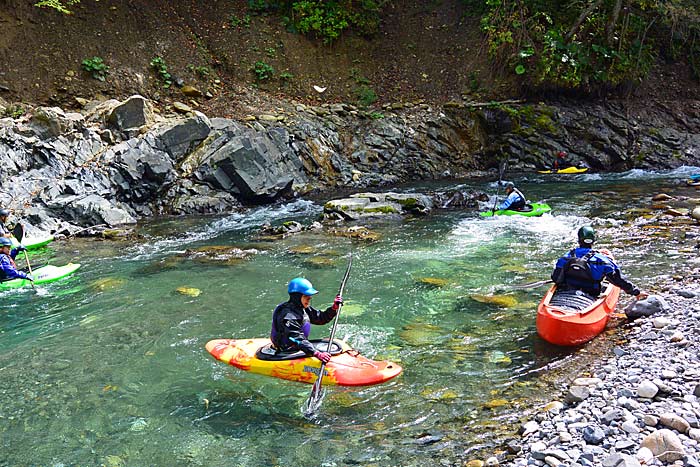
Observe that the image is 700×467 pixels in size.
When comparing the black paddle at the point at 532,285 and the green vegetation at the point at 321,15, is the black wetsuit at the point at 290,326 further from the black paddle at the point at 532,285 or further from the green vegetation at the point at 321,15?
the green vegetation at the point at 321,15

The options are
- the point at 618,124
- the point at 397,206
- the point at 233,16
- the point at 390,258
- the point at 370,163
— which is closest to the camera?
the point at 390,258

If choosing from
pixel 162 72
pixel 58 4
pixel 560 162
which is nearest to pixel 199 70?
pixel 162 72

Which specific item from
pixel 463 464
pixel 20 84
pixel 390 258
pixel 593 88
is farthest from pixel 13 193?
pixel 593 88

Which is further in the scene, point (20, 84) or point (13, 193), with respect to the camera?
point (20, 84)

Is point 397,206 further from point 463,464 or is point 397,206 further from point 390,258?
point 463,464

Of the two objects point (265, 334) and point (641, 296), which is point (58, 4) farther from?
point (641, 296)

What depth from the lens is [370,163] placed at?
758 inches

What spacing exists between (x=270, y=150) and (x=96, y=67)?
649cm

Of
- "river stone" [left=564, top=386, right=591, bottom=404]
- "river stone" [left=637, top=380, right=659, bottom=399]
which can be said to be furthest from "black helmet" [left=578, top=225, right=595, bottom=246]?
"river stone" [left=637, top=380, right=659, bottom=399]

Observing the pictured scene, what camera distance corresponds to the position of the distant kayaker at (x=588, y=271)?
21.7ft

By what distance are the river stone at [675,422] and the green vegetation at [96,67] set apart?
18.4 metres

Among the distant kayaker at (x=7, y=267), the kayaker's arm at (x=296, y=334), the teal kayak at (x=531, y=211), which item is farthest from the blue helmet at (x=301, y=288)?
the teal kayak at (x=531, y=211)

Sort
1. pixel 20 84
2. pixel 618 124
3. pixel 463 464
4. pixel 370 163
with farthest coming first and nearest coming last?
pixel 618 124 → pixel 370 163 → pixel 20 84 → pixel 463 464

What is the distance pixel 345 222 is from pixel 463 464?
10.1m
